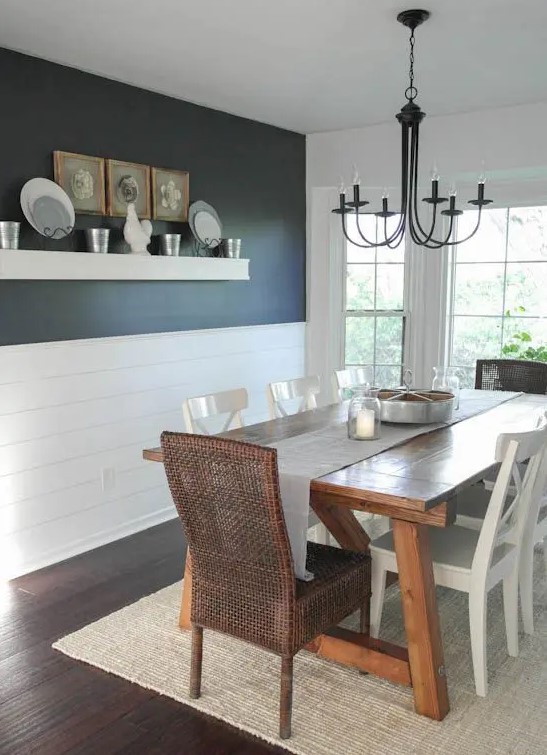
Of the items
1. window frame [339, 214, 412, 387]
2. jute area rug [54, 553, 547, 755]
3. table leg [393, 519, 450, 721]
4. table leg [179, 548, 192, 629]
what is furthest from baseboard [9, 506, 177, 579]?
table leg [393, 519, 450, 721]

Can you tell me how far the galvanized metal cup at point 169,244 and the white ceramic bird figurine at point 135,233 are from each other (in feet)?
0.50

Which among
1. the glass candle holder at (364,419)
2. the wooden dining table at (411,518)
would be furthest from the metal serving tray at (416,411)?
the wooden dining table at (411,518)

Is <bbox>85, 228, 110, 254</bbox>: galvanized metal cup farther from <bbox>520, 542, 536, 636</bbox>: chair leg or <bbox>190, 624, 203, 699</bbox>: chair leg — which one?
<bbox>520, 542, 536, 636</bbox>: chair leg

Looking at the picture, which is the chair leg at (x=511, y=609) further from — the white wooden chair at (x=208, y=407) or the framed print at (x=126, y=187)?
the framed print at (x=126, y=187)

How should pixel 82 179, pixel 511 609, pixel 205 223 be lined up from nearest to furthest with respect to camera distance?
pixel 511 609
pixel 82 179
pixel 205 223

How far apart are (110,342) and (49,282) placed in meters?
0.49

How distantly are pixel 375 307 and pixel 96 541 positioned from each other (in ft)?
8.95

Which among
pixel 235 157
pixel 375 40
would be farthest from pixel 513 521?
pixel 235 157

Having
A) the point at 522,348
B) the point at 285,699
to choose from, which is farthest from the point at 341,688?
the point at 522,348

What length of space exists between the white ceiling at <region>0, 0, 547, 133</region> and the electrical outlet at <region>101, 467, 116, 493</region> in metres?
2.15

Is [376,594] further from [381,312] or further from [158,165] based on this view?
[381,312]

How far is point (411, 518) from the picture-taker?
7.59ft

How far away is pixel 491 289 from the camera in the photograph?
17.0ft

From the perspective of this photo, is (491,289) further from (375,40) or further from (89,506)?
(89,506)
